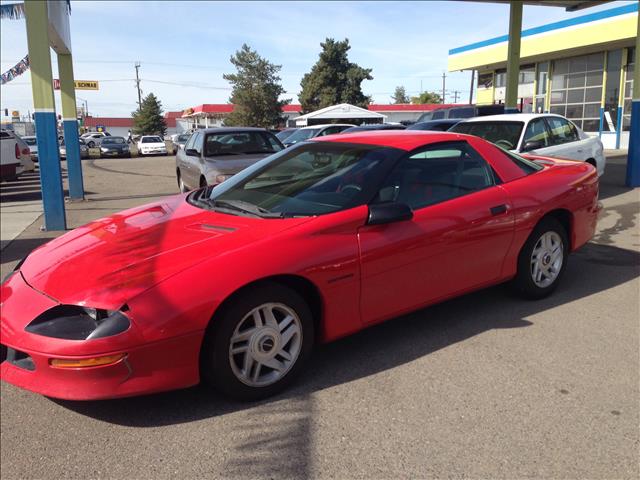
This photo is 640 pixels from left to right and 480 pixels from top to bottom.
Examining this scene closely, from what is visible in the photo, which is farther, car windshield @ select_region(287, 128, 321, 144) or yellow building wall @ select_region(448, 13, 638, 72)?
yellow building wall @ select_region(448, 13, 638, 72)

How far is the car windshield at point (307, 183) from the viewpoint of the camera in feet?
11.6

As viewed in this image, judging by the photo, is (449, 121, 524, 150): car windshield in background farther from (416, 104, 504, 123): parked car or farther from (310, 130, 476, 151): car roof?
(416, 104, 504, 123): parked car

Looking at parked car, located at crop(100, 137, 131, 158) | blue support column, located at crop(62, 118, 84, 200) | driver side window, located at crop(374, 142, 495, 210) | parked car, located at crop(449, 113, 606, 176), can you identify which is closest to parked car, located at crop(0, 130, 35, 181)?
blue support column, located at crop(62, 118, 84, 200)

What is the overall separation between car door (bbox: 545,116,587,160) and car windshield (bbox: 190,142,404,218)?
583 centimetres

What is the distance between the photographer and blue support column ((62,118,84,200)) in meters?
12.8

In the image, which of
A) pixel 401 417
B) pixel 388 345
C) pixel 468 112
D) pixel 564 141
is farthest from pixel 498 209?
pixel 468 112

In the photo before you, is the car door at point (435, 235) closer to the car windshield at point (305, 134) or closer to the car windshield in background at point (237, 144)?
the car windshield in background at point (237, 144)

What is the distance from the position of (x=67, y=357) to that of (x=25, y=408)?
0.77 m

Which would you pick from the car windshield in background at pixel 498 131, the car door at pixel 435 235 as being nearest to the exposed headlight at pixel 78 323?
the car door at pixel 435 235

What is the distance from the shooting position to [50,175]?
8.77 m

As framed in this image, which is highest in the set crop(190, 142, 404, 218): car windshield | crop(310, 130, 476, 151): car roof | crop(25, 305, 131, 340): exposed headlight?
crop(310, 130, 476, 151): car roof

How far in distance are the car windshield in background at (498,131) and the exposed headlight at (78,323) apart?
7.20 metres

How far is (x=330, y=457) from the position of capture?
8.62 ft

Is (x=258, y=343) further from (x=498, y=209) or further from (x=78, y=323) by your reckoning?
(x=498, y=209)
